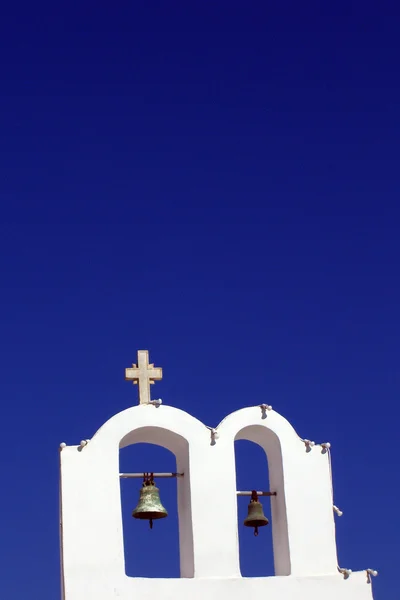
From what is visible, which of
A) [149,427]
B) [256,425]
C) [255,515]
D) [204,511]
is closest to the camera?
[204,511]

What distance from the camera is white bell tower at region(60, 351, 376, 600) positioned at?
14.6 m

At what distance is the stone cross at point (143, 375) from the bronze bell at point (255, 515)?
73.4 inches

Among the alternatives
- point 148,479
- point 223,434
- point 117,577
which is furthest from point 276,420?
point 117,577

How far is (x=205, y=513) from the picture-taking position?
15250 mm

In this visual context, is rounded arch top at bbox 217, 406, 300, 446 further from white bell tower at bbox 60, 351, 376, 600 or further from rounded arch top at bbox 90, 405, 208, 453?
rounded arch top at bbox 90, 405, 208, 453

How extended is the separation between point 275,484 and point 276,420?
80 cm

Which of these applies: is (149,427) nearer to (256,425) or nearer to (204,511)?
(204,511)

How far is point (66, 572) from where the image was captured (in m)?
14.5

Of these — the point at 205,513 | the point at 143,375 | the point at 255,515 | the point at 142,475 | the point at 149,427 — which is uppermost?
the point at 143,375

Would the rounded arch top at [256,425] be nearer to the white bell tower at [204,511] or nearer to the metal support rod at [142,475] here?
the white bell tower at [204,511]

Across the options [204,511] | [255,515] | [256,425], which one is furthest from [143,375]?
[255,515]

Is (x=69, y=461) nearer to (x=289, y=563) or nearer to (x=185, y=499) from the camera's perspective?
(x=185, y=499)

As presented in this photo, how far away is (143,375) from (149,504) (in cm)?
157

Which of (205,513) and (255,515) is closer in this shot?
(205,513)
